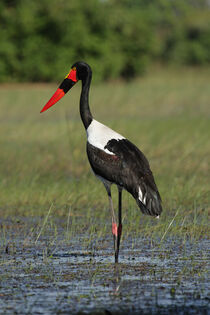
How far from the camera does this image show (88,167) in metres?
Answer: 11.6

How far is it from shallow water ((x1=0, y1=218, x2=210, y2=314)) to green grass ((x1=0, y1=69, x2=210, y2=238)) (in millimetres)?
373

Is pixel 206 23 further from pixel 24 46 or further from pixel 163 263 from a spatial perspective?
pixel 163 263

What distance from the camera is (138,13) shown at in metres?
42.9

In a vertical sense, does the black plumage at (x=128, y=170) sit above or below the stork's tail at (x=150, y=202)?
above

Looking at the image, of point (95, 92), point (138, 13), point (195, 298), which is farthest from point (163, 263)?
point (138, 13)

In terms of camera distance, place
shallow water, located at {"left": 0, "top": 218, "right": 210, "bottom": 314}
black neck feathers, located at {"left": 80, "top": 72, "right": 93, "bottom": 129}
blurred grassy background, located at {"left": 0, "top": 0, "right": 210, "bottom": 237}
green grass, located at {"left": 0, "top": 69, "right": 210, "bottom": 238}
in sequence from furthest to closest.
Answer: blurred grassy background, located at {"left": 0, "top": 0, "right": 210, "bottom": 237} → green grass, located at {"left": 0, "top": 69, "right": 210, "bottom": 238} → black neck feathers, located at {"left": 80, "top": 72, "right": 93, "bottom": 129} → shallow water, located at {"left": 0, "top": 218, "right": 210, "bottom": 314}

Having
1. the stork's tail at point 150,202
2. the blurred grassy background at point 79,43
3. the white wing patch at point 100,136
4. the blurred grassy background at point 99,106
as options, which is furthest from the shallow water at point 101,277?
Result: the blurred grassy background at point 79,43

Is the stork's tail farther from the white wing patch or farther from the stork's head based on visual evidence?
the stork's head

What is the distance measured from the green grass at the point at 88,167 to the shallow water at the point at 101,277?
1.22 feet

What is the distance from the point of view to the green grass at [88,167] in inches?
322

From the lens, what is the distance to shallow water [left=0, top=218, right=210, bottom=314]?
4.93 metres

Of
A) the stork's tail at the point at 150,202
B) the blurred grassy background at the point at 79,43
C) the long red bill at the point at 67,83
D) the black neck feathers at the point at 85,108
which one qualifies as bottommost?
the stork's tail at the point at 150,202

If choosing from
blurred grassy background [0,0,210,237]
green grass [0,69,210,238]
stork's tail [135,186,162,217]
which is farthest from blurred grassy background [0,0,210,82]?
stork's tail [135,186,162,217]

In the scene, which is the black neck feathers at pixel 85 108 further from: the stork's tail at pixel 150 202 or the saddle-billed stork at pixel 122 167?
the stork's tail at pixel 150 202
